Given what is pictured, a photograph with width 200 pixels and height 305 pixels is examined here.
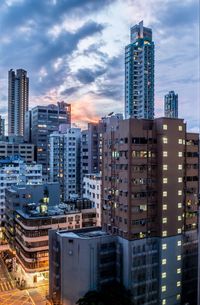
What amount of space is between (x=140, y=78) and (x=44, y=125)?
185 ft

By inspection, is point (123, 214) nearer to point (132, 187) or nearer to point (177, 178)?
point (132, 187)

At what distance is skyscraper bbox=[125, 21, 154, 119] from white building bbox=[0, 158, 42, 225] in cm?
4846

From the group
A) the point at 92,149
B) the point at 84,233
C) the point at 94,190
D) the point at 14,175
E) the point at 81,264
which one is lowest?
the point at 81,264

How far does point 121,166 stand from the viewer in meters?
53.3

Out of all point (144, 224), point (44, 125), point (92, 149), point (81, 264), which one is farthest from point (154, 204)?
point (44, 125)

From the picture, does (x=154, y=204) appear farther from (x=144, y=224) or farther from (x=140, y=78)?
(x=140, y=78)

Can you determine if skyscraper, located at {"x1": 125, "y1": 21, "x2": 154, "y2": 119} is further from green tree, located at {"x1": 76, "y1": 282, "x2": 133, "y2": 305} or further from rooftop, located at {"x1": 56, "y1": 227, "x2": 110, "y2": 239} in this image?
green tree, located at {"x1": 76, "y1": 282, "x2": 133, "y2": 305}

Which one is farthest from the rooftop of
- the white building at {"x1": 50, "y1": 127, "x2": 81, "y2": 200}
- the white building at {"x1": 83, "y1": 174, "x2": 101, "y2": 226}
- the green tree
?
the white building at {"x1": 50, "y1": 127, "x2": 81, "y2": 200}

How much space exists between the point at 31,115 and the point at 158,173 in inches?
5574

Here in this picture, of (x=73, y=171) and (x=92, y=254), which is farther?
(x=73, y=171)

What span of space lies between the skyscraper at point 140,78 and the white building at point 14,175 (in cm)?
4846

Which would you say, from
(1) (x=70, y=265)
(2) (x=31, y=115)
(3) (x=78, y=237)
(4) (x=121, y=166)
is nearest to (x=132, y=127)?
(4) (x=121, y=166)

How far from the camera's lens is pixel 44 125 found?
559 feet

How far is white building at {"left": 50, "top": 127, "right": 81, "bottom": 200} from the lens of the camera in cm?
12581
